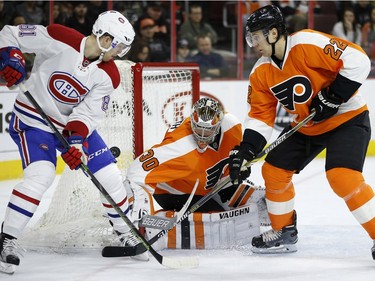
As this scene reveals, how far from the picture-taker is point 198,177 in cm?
389

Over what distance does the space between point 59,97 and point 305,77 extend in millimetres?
979

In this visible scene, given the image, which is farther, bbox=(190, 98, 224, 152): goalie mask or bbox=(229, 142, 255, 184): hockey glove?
bbox=(190, 98, 224, 152): goalie mask

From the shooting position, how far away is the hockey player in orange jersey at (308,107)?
343 cm

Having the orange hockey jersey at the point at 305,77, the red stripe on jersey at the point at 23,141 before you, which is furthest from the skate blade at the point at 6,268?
the orange hockey jersey at the point at 305,77

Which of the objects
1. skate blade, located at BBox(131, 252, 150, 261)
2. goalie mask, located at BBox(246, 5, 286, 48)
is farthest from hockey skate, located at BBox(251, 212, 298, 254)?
goalie mask, located at BBox(246, 5, 286, 48)

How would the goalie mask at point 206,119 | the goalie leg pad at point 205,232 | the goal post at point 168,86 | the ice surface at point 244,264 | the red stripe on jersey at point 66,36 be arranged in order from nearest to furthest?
the ice surface at point 244,264 < the red stripe on jersey at point 66,36 < the goalie mask at point 206,119 < the goalie leg pad at point 205,232 < the goal post at point 168,86

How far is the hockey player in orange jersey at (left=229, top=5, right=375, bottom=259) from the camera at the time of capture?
343 cm

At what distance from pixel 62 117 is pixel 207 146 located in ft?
2.25

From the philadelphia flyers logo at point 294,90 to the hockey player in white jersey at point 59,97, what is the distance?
2.06 feet

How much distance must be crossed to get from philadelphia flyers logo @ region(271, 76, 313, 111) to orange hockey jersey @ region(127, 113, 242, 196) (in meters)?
0.41

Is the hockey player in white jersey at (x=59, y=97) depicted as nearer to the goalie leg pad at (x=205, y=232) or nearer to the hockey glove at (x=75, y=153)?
the hockey glove at (x=75, y=153)

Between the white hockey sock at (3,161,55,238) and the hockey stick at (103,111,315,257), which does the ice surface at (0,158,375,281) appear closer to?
the hockey stick at (103,111,315,257)

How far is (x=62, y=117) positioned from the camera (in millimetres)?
3559

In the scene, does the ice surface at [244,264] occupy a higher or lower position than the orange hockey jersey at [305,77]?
lower
